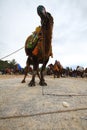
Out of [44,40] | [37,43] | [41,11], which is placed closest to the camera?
[41,11]

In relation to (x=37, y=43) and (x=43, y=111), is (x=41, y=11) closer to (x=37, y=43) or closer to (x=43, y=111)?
(x=37, y=43)

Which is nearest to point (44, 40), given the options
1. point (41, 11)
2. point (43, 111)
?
point (41, 11)

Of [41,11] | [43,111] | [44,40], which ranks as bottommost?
[43,111]

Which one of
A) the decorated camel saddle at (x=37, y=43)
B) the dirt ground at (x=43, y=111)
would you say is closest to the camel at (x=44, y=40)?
the decorated camel saddle at (x=37, y=43)

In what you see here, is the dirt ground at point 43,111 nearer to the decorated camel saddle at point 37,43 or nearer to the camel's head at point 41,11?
the decorated camel saddle at point 37,43

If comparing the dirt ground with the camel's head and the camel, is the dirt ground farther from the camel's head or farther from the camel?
the camel's head

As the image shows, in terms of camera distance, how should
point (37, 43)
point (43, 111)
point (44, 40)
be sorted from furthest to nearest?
point (37, 43) < point (44, 40) < point (43, 111)

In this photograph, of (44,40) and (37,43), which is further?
(37,43)

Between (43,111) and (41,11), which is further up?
(41,11)

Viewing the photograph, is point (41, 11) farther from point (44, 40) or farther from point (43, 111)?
point (43, 111)

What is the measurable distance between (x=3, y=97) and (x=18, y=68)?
2431cm

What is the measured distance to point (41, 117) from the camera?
3846 mm

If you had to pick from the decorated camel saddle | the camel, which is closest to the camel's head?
the camel

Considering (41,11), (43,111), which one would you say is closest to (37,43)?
(41,11)
